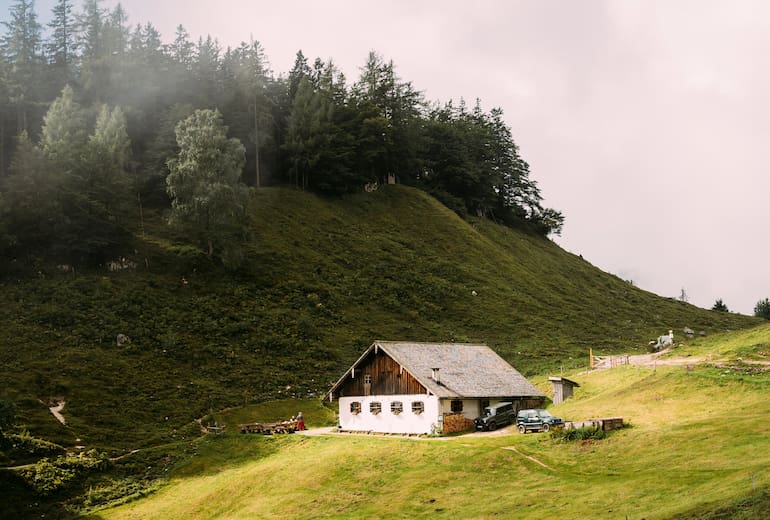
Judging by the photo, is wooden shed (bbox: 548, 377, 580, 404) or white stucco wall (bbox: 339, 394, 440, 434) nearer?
white stucco wall (bbox: 339, 394, 440, 434)

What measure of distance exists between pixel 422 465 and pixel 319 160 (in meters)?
87.2

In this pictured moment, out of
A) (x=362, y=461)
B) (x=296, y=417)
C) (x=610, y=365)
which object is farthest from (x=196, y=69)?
(x=362, y=461)

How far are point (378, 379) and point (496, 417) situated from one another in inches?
397

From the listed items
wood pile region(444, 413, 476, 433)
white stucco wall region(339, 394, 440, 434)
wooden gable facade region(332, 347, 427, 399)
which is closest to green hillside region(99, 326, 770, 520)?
wood pile region(444, 413, 476, 433)

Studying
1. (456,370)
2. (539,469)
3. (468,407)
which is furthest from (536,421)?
(456,370)

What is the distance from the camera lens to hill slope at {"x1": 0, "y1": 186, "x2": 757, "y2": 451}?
65000 millimetres

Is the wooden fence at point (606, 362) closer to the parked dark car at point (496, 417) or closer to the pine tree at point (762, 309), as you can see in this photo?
the parked dark car at point (496, 417)

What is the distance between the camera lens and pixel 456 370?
2349 inches

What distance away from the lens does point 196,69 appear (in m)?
125

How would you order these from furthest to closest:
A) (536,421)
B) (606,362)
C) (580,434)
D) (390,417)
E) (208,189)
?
(208,189) → (606,362) → (390,417) → (536,421) → (580,434)

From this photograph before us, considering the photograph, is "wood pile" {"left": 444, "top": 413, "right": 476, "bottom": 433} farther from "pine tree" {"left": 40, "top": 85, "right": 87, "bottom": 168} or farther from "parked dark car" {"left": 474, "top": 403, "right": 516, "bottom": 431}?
"pine tree" {"left": 40, "top": 85, "right": 87, "bottom": 168}

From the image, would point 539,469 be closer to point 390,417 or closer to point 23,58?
point 390,417

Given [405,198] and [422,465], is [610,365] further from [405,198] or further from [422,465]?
[405,198]

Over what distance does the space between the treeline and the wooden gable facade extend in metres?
40.8
